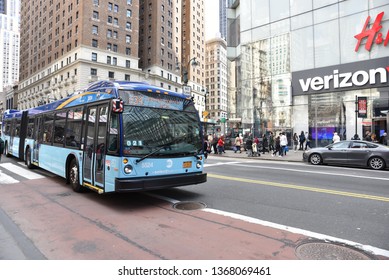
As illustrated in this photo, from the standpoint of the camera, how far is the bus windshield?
229 inches

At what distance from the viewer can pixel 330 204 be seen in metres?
6.33

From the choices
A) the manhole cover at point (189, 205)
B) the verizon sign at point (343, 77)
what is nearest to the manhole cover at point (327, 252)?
the manhole cover at point (189, 205)

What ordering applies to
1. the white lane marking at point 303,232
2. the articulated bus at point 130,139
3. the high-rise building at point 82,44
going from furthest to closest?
the high-rise building at point 82,44 → the articulated bus at point 130,139 → the white lane marking at point 303,232

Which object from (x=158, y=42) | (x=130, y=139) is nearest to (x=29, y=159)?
(x=130, y=139)

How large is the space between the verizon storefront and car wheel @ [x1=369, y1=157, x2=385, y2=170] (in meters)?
7.06

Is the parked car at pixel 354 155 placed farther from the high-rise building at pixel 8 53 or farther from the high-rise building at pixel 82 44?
the high-rise building at pixel 8 53

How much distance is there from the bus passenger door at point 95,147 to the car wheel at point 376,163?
12.8 m

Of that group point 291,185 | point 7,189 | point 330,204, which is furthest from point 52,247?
point 291,185

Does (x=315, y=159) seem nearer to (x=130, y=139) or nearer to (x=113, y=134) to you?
(x=130, y=139)

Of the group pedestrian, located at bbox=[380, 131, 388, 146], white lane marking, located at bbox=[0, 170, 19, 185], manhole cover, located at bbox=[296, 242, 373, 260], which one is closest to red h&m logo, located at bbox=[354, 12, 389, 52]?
pedestrian, located at bbox=[380, 131, 388, 146]

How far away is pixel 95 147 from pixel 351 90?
22.3 meters

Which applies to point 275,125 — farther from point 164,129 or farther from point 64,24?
point 64,24

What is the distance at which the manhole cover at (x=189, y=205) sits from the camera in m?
6.05

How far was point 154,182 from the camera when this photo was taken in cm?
588
